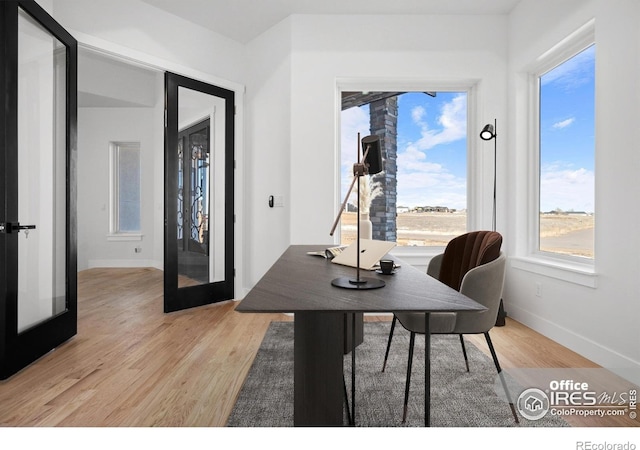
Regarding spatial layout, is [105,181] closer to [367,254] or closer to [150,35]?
[150,35]

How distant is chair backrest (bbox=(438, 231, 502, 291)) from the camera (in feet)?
6.31

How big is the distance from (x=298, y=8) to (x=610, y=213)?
123 inches

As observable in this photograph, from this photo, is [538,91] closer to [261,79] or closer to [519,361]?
[519,361]

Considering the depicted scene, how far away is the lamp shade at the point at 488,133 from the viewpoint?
339 centimetres

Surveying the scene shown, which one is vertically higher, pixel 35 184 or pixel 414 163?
pixel 414 163

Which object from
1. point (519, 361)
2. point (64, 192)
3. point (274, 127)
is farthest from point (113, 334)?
point (519, 361)

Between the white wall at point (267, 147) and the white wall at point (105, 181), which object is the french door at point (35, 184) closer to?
the white wall at point (267, 147)

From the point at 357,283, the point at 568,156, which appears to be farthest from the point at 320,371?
the point at 568,156

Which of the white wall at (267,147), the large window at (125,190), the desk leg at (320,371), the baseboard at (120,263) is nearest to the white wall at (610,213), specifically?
the desk leg at (320,371)

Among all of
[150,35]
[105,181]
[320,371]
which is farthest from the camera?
[105,181]

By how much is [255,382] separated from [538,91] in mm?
3392

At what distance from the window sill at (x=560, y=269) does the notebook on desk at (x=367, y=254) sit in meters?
1.79

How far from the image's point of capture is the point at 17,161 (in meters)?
2.28
